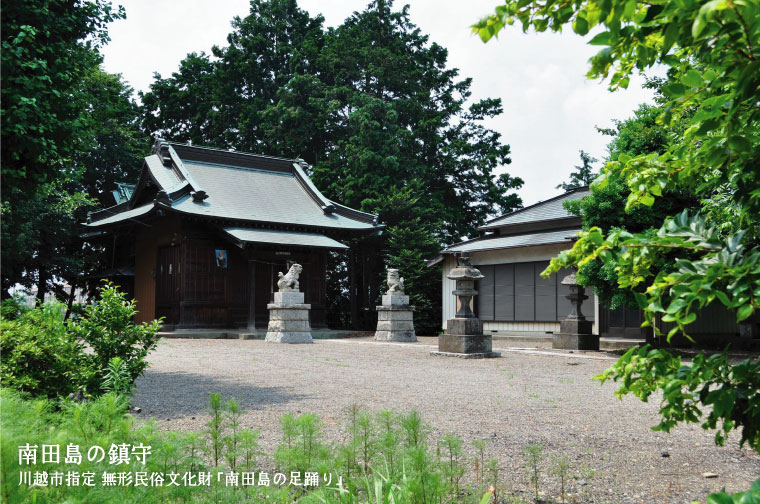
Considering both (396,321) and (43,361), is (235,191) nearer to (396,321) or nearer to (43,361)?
(396,321)

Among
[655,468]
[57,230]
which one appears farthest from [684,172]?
[57,230]

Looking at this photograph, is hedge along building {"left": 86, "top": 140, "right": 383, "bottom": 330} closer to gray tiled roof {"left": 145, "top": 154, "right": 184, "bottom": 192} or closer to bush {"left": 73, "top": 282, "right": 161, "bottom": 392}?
gray tiled roof {"left": 145, "top": 154, "right": 184, "bottom": 192}

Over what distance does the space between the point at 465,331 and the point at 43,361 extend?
8.65 metres

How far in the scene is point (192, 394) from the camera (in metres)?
6.95

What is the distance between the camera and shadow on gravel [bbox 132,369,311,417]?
604 cm

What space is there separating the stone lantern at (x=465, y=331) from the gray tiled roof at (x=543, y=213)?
755 cm

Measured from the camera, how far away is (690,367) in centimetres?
179

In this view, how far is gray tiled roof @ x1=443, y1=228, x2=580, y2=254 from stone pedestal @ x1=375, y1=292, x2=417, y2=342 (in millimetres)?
3696

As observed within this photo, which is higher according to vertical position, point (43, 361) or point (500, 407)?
point (43, 361)

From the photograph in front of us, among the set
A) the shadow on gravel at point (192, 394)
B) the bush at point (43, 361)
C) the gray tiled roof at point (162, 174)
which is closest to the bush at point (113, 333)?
the bush at point (43, 361)

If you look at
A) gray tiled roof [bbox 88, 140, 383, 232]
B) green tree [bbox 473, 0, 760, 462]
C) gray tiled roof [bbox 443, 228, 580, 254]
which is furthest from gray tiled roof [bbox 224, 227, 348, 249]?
green tree [bbox 473, 0, 760, 462]

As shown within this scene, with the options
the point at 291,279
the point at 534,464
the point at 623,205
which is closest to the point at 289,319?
the point at 291,279

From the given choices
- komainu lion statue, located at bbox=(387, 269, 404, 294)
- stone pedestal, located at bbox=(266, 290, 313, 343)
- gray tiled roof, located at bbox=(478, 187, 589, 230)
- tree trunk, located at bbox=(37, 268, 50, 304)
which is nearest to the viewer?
stone pedestal, located at bbox=(266, 290, 313, 343)

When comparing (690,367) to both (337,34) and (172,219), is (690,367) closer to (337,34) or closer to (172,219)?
(172,219)
